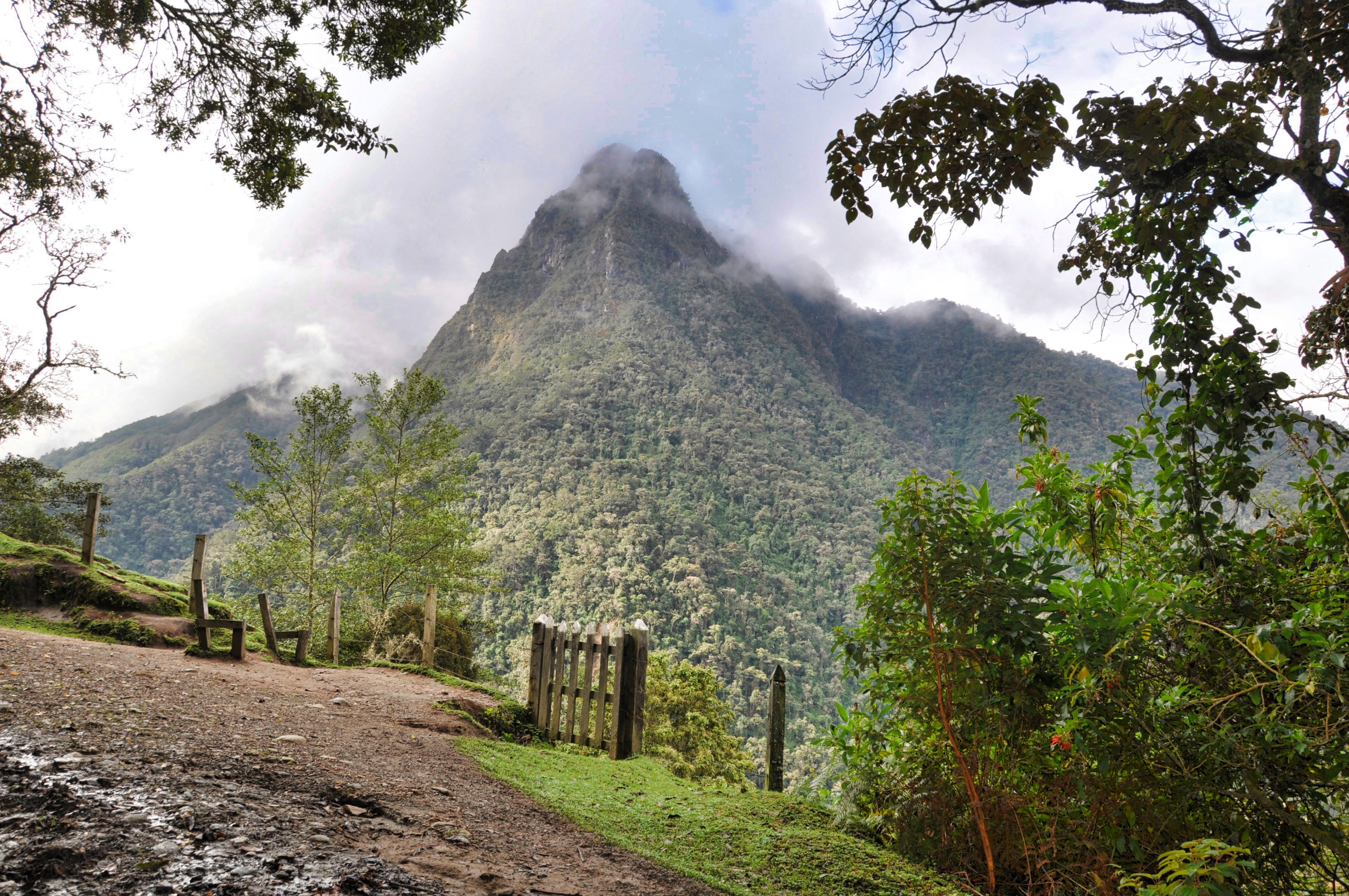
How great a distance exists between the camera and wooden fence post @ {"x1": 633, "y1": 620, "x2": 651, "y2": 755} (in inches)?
253

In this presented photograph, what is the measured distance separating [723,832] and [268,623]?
864 cm

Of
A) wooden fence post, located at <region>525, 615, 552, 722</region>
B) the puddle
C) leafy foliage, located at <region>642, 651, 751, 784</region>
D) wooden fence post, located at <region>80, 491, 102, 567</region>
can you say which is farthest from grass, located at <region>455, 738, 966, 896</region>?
wooden fence post, located at <region>80, 491, 102, 567</region>

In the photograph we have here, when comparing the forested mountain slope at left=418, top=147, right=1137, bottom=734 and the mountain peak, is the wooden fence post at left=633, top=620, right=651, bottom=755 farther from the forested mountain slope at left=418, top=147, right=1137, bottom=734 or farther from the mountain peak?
the mountain peak

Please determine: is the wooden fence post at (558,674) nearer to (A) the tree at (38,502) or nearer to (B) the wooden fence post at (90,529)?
(B) the wooden fence post at (90,529)

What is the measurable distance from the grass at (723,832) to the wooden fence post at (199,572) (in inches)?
215

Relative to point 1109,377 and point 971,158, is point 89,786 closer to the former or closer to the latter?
point 971,158

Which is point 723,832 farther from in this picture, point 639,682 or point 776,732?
point 639,682

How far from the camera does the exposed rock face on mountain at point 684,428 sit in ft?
175

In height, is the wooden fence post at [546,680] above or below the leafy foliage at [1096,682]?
below

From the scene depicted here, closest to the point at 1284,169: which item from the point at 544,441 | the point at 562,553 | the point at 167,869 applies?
the point at 167,869

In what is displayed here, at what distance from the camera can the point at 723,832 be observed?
11.9ft

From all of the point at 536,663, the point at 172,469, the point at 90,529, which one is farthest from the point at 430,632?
the point at 172,469

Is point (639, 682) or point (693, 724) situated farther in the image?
point (693, 724)

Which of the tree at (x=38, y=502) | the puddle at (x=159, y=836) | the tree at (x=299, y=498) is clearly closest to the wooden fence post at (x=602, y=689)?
the puddle at (x=159, y=836)
